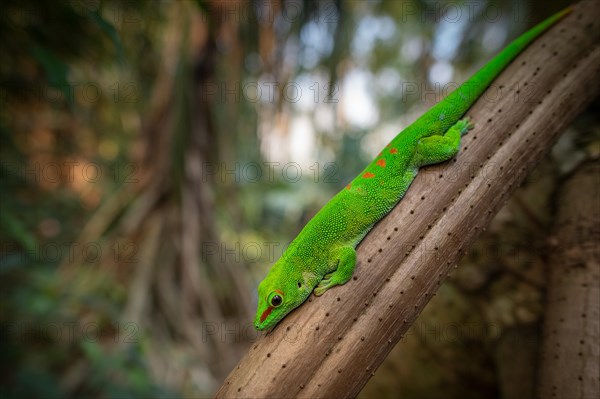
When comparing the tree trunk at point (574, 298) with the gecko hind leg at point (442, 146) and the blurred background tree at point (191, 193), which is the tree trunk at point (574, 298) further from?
the gecko hind leg at point (442, 146)

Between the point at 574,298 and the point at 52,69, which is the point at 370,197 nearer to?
the point at 574,298

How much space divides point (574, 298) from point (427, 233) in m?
0.81

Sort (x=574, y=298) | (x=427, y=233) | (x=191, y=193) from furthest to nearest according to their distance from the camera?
(x=191, y=193) < (x=574, y=298) < (x=427, y=233)

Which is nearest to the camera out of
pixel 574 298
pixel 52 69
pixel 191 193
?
pixel 574 298

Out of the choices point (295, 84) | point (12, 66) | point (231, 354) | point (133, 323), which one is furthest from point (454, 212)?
point (12, 66)

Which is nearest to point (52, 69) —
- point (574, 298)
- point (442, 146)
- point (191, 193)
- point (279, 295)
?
point (279, 295)

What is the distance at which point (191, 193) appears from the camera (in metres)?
4.32

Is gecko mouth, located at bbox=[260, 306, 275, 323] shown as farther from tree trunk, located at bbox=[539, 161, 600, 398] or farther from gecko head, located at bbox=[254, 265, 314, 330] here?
tree trunk, located at bbox=[539, 161, 600, 398]

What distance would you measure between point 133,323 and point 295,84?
289 cm

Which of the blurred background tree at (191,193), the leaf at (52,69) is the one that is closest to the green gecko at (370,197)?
the blurred background tree at (191,193)

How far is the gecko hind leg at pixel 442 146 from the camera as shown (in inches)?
63.7

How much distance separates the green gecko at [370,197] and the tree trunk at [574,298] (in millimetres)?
713

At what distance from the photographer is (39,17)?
7.74ft

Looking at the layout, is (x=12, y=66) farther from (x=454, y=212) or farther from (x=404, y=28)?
(x=404, y=28)
